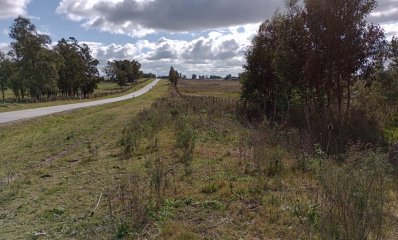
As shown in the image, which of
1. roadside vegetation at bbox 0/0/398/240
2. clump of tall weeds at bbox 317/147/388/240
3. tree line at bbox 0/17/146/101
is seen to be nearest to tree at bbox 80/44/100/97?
tree line at bbox 0/17/146/101

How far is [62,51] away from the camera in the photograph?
70188 millimetres

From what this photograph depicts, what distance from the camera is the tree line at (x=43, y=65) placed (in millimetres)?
54438

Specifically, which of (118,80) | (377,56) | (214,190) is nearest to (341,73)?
(377,56)

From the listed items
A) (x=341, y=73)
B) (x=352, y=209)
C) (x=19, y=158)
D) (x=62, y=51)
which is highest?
(x=62, y=51)

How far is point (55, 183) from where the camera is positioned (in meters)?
8.95

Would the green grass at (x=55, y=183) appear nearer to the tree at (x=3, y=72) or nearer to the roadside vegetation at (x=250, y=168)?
the roadside vegetation at (x=250, y=168)

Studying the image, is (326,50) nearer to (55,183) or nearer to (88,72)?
(55,183)

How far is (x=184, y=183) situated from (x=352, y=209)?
174 inches

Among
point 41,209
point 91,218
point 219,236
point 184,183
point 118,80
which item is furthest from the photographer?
point 118,80

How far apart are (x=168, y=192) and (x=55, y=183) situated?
10.3 ft

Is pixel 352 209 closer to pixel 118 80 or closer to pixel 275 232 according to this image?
pixel 275 232

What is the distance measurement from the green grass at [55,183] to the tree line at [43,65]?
41.6 metres

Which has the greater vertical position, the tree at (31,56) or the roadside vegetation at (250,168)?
the tree at (31,56)

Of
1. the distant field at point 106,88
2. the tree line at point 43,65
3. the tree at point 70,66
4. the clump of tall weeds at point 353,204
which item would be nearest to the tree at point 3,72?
the tree line at point 43,65
